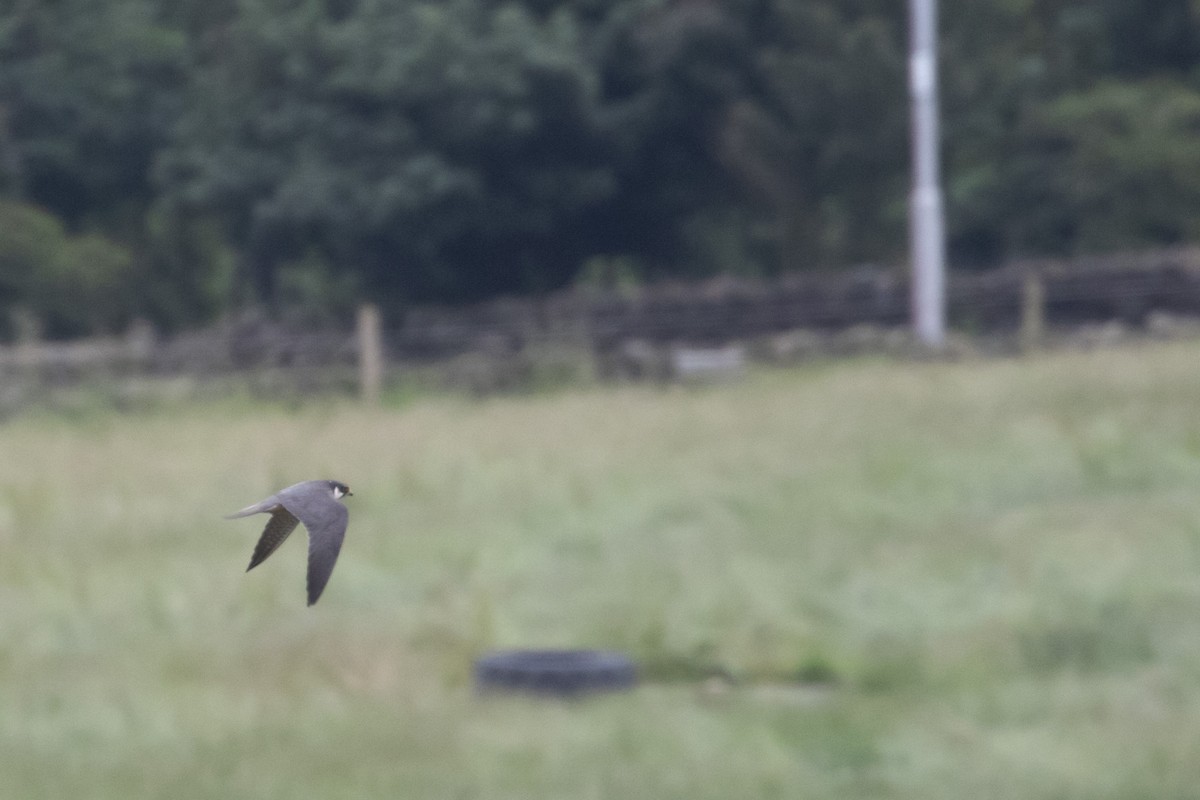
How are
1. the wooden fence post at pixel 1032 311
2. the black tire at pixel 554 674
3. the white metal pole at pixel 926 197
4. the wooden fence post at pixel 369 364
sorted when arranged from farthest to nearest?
the wooden fence post at pixel 1032 311
the white metal pole at pixel 926 197
the wooden fence post at pixel 369 364
the black tire at pixel 554 674

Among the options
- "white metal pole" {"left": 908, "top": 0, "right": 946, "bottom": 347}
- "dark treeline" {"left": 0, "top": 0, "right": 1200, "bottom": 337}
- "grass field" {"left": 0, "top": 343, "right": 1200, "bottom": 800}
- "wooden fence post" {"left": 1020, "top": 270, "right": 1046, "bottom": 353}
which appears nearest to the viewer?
"grass field" {"left": 0, "top": 343, "right": 1200, "bottom": 800}

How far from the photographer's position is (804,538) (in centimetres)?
820

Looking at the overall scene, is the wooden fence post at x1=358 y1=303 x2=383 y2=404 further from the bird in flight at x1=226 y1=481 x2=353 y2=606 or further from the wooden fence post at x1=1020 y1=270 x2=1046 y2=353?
the bird in flight at x1=226 y1=481 x2=353 y2=606

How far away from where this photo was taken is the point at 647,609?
270 inches

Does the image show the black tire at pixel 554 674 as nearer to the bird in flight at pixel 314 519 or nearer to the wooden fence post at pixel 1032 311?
the bird in flight at pixel 314 519

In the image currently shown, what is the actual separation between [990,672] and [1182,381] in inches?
300

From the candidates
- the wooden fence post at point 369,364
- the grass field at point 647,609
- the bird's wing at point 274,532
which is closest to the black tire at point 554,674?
the grass field at point 647,609

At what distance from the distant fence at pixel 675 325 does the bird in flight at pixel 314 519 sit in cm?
1768

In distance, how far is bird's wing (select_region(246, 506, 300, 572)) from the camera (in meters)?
0.96

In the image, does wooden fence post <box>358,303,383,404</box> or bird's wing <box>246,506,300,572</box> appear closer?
bird's wing <box>246,506,300,572</box>

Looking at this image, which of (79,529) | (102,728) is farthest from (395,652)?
(79,529)

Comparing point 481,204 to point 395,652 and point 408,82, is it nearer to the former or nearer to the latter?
point 408,82

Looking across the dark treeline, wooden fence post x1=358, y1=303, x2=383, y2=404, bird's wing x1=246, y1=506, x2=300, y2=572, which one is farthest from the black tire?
the dark treeline

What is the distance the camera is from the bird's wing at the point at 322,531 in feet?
3.08
